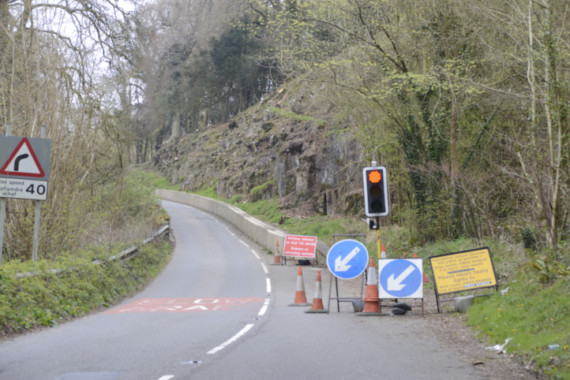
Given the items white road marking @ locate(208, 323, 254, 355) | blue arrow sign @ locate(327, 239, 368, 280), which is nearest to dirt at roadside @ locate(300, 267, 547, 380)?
blue arrow sign @ locate(327, 239, 368, 280)

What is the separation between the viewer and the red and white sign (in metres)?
27.5

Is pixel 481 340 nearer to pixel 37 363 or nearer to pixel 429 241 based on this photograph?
pixel 37 363

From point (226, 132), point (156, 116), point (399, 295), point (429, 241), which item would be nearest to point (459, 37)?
point (429, 241)

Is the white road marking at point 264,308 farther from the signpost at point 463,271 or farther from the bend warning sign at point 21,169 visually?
the bend warning sign at point 21,169

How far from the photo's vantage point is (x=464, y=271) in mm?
12398

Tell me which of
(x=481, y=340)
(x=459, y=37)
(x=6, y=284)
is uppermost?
(x=459, y=37)

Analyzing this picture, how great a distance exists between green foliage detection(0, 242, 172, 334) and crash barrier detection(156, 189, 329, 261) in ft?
38.4

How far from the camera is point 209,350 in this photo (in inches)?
334

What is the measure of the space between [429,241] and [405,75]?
21.6 ft

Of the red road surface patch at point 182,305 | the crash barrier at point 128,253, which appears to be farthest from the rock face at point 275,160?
the red road surface patch at point 182,305

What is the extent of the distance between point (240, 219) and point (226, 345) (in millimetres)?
35222

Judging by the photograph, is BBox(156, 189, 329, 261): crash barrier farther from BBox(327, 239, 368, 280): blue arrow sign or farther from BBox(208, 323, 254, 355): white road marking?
BBox(208, 323, 254, 355): white road marking

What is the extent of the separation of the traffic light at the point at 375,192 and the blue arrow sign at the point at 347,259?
763 millimetres

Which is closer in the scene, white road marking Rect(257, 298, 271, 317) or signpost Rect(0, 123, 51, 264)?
signpost Rect(0, 123, 51, 264)
